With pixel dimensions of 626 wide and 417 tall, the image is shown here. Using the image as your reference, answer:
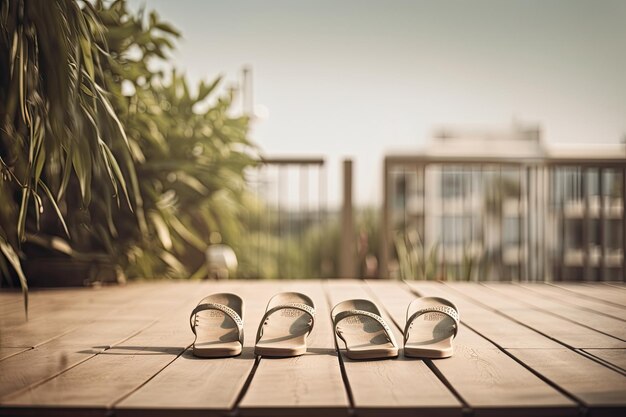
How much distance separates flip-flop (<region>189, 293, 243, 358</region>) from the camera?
1.42m

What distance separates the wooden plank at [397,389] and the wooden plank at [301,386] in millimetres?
31

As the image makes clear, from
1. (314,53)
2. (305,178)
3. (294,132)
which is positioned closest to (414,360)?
(305,178)

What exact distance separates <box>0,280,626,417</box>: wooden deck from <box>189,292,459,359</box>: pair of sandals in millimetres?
28

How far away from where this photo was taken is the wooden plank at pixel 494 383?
3.42 feet

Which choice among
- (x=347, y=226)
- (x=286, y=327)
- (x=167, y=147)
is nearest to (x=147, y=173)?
(x=167, y=147)

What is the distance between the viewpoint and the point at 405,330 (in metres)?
1.49

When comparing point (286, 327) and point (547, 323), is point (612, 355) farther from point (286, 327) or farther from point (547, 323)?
point (286, 327)

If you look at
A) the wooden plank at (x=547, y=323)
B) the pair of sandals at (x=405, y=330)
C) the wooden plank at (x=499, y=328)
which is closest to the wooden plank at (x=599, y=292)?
the wooden plank at (x=547, y=323)

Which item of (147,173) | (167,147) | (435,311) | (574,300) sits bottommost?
(574,300)

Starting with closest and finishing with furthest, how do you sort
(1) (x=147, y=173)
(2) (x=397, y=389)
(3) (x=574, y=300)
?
(2) (x=397, y=389) → (3) (x=574, y=300) → (1) (x=147, y=173)

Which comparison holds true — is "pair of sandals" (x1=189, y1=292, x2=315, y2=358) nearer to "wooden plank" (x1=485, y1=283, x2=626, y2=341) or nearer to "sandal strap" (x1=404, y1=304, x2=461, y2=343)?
"sandal strap" (x1=404, y1=304, x2=461, y2=343)

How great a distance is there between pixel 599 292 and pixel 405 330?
1.72 metres

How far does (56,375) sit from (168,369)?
22 centimetres

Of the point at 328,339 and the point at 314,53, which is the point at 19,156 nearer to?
A: the point at 328,339
